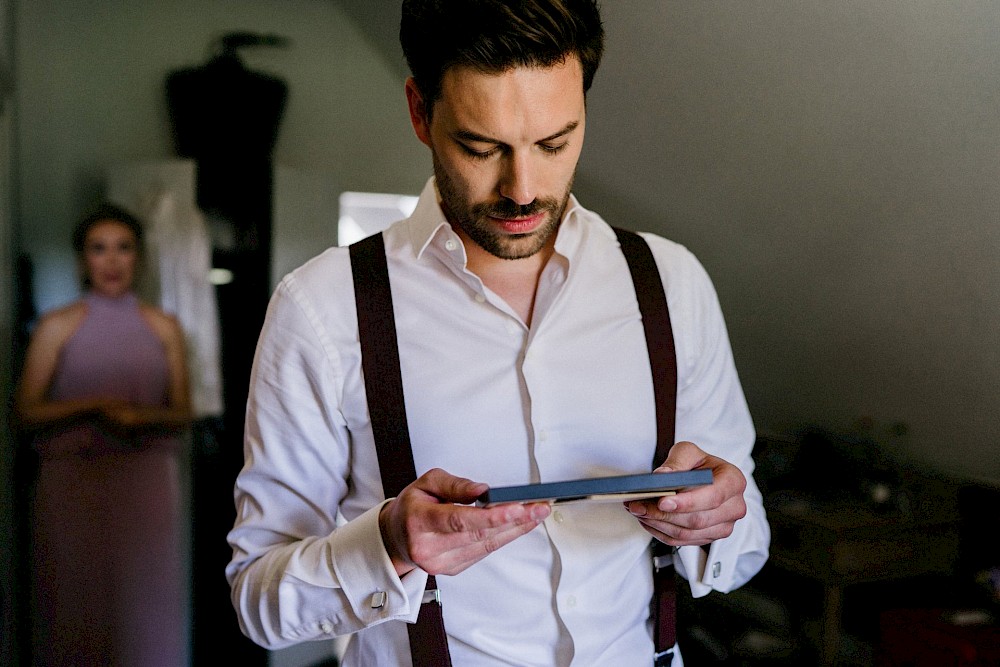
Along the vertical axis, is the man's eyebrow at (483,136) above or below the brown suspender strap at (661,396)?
above

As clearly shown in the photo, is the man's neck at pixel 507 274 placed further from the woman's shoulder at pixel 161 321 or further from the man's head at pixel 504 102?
the woman's shoulder at pixel 161 321

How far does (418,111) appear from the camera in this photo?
1288mm

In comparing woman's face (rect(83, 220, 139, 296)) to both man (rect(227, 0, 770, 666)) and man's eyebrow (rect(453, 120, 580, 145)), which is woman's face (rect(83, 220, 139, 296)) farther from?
man's eyebrow (rect(453, 120, 580, 145))

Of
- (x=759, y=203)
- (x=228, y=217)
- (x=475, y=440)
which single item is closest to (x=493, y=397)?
(x=475, y=440)

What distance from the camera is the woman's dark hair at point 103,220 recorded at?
6.04ft

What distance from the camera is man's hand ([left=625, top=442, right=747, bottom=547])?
1048 mm

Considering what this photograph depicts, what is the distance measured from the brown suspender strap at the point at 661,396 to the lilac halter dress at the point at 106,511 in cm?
112

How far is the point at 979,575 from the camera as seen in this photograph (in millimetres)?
1434

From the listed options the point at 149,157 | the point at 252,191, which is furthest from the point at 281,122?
the point at 149,157

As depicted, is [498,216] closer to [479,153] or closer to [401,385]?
[479,153]

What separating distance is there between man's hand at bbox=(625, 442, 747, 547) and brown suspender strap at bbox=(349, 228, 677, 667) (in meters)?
0.17

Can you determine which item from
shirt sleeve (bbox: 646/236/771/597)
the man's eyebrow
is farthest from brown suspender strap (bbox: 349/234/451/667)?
shirt sleeve (bbox: 646/236/771/597)

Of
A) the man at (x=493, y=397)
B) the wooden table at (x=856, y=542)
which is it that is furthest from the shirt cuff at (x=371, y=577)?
the wooden table at (x=856, y=542)

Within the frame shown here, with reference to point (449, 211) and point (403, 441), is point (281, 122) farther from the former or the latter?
point (403, 441)
